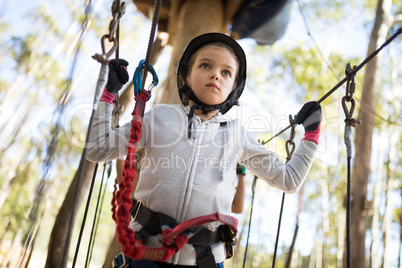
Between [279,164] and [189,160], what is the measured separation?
1.07 ft

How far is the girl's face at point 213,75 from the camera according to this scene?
1.15 metres

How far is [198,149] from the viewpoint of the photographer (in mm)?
1067

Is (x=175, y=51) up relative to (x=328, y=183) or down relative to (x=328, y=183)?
down

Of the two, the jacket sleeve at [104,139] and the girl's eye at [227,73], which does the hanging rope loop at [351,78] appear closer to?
the girl's eye at [227,73]

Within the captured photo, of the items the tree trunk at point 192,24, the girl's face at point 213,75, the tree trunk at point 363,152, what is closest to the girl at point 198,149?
the girl's face at point 213,75

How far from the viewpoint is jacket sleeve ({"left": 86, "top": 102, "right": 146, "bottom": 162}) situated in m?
1.00

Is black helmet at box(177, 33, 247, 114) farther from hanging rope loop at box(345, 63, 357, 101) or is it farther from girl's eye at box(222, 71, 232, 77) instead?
hanging rope loop at box(345, 63, 357, 101)

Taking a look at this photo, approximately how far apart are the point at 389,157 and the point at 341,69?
117 inches

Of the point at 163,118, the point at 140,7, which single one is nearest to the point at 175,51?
the point at 140,7

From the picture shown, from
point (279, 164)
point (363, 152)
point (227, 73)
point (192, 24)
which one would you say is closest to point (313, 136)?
point (279, 164)

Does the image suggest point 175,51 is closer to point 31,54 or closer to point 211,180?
point 211,180

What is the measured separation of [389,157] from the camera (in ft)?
29.4

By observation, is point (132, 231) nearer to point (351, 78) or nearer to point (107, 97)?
point (107, 97)

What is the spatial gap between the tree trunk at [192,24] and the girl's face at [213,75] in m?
0.92
